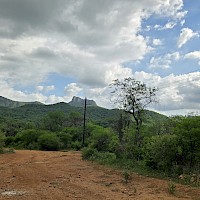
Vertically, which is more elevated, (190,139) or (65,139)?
(190,139)

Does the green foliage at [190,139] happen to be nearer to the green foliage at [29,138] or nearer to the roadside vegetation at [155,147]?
the roadside vegetation at [155,147]

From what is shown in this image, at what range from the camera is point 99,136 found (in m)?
32.9

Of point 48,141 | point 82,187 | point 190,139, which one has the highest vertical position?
point 190,139

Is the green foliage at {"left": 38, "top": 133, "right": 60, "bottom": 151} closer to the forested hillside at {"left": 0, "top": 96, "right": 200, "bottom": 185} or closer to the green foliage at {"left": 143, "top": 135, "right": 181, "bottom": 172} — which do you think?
the forested hillside at {"left": 0, "top": 96, "right": 200, "bottom": 185}

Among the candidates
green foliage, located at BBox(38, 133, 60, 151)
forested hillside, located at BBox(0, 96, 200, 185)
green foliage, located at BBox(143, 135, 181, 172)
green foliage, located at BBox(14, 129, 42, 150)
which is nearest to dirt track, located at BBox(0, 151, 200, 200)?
green foliage, located at BBox(143, 135, 181, 172)

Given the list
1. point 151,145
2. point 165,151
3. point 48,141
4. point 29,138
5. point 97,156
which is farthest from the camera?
point 29,138

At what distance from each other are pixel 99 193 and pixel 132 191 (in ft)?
4.78

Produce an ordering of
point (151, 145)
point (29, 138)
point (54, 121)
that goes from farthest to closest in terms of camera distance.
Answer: point (54, 121)
point (29, 138)
point (151, 145)

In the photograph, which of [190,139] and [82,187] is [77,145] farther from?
[82,187]

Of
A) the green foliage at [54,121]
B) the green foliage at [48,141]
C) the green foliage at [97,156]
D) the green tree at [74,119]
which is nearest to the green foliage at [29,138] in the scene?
the green foliage at [48,141]

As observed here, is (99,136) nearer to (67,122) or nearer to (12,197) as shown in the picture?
(12,197)

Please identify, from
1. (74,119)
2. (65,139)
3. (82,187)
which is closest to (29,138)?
(65,139)

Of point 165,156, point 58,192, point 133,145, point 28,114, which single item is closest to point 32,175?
point 58,192

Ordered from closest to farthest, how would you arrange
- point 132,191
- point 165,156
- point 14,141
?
1. point 132,191
2. point 165,156
3. point 14,141
